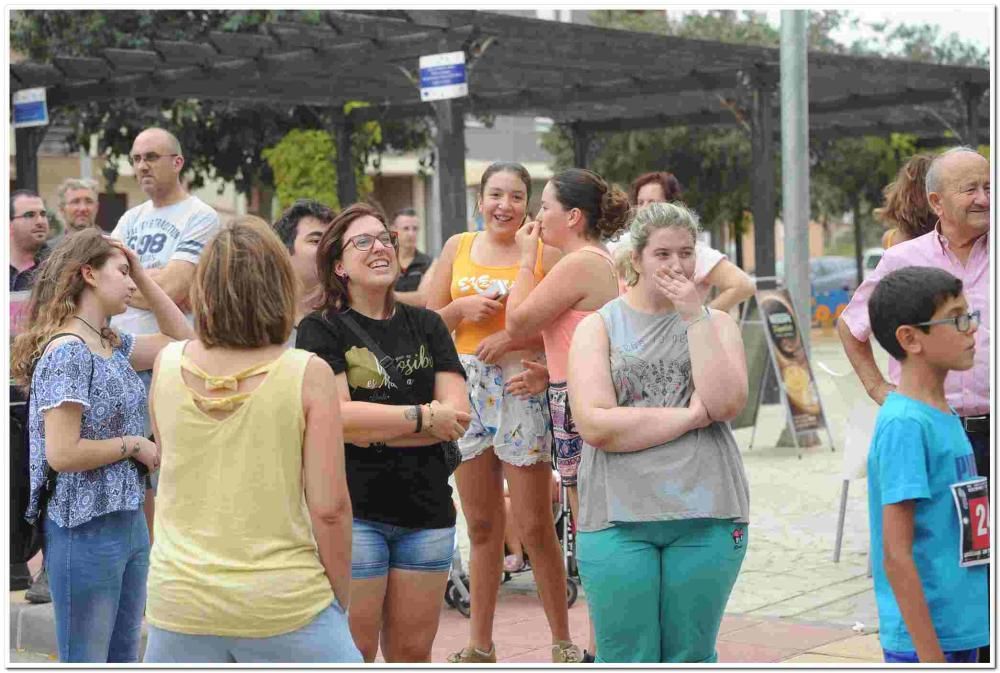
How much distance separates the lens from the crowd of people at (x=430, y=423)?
3.19 m

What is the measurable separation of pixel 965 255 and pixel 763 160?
38.5ft

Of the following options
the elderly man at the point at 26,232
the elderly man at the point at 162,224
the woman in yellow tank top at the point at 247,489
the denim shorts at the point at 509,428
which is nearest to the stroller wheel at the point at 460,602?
the denim shorts at the point at 509,428

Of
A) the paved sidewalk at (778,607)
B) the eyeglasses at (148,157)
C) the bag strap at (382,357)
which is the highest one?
the eyeglasses at (148,157)

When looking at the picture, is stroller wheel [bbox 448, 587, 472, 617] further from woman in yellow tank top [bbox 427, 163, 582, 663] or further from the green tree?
the green tree

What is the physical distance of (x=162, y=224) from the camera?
603 centimetres

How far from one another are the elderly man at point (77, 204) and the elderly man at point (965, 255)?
14.4ft

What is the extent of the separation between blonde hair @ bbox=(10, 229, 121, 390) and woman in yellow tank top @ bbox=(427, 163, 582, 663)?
4.76 feet

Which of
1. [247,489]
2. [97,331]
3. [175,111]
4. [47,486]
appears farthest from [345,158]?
[247,489]

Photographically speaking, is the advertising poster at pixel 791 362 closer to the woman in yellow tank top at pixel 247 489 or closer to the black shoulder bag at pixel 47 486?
the black shoulder bag at pixel 47 486

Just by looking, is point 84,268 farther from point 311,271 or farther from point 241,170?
point 241,170

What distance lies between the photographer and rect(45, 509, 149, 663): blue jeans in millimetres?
4125

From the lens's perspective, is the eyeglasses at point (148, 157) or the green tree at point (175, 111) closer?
the eyeglasses at point (148, 157)

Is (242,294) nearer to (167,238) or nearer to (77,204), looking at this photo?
(167,238)

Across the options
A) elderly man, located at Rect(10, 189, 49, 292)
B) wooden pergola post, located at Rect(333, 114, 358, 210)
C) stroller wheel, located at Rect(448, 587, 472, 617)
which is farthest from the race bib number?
wooden pergola post, located at Rect(333, 114, 358, 210)
